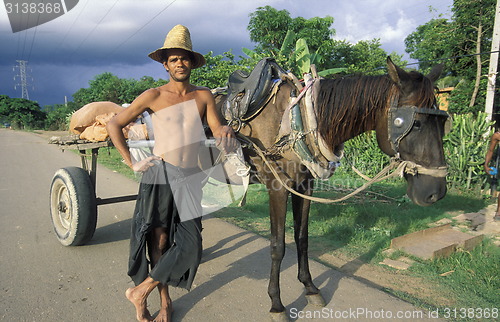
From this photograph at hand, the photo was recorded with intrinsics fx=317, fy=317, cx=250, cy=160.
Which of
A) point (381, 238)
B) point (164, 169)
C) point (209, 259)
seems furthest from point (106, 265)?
point (381, 238)

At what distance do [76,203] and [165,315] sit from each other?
1.86 metres

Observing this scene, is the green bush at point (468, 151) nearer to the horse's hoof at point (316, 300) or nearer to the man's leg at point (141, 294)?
the horse's hoof at point (316, 300)

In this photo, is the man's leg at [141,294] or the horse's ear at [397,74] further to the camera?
the man's leg at [141,294]

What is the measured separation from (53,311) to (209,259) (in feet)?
4.98

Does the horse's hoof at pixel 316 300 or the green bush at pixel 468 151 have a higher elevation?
the green bush at pixel 468 151

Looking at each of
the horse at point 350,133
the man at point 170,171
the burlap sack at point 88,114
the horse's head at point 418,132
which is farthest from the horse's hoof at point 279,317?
the burlap sack at point 88,114

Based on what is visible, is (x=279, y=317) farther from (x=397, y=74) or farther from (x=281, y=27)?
(x=281, y=27)

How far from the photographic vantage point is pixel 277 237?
2.56 metres

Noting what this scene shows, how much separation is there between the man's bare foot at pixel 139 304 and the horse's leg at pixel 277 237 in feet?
3.10

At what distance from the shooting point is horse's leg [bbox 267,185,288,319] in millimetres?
2492

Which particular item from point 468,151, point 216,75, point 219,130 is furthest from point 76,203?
point 216,75

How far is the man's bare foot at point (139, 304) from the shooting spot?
7.42 feet

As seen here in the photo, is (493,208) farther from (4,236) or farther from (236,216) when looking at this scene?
(4,236)

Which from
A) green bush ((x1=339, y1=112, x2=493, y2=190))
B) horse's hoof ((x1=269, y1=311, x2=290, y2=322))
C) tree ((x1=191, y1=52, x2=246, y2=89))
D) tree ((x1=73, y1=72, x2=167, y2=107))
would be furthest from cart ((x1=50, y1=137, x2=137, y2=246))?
tree ((x1=73, y1=72, x2=167, y2=107))
